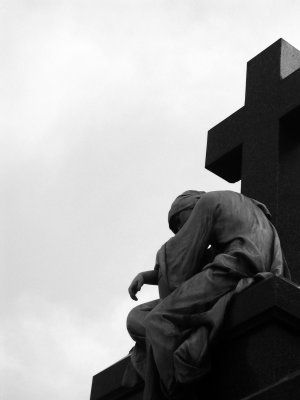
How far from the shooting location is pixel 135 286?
771 centimetres

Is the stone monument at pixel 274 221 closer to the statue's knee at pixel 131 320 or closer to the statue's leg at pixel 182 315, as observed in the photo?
the statue's leg at pixel 182 315

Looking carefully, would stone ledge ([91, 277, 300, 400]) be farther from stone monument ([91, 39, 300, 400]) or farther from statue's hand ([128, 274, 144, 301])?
statue's hand ([128, 274, 144, 301])

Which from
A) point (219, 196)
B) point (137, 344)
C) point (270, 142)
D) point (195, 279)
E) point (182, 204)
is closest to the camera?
point (195, 279)

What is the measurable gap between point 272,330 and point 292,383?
555 millimetres

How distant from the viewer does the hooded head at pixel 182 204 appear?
25.9 feet

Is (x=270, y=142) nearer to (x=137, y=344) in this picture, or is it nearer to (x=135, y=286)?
(x=135, y=286)

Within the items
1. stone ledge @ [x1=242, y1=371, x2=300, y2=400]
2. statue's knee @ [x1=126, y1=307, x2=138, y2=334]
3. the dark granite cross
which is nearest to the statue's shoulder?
the dark granite cross

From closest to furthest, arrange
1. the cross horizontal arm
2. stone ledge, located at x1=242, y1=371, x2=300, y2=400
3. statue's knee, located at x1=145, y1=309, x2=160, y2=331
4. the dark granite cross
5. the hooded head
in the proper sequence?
stone ledge, located at x1=242, y1=371, x2=300, y2=400, statue's knee, located at x1=145, y1=309, x2=160, y2=331, the hooded head, the dark granite cross, the cross horizontal arm

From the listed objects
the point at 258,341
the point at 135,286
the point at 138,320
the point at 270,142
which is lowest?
the point at 258,341

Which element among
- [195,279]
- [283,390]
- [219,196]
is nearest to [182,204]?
[219,196]

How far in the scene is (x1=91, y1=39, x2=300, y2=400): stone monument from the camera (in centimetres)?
654

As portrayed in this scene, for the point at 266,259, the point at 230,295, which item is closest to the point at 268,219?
the point at 266,259

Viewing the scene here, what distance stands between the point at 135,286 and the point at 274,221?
1.24 m

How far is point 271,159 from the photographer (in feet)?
28.6
